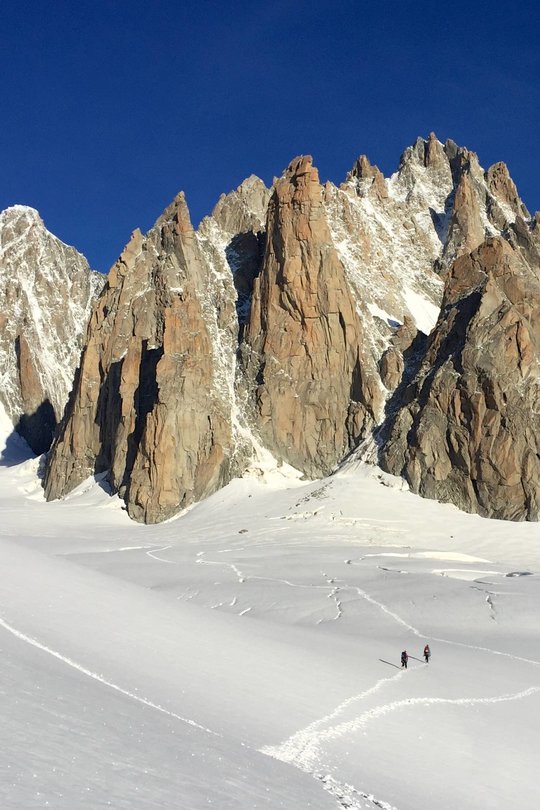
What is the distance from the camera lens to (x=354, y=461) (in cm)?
6769

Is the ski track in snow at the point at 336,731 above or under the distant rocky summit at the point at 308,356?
under

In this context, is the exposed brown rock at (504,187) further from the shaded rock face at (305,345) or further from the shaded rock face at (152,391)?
the shaded rock face at (152,391)

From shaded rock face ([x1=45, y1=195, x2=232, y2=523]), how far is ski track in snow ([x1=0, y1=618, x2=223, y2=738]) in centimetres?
5250

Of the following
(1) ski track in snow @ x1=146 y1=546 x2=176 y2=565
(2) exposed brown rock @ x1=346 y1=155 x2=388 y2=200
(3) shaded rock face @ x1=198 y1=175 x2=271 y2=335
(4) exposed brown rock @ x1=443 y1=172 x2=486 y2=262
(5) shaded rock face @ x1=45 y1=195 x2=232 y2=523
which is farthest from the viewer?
(2) exposed brown rock @ x1=346 y1=155 x2=388 y2=200

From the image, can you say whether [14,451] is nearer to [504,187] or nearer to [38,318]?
[38,318]

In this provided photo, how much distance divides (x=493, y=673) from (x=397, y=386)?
5641 centimetres

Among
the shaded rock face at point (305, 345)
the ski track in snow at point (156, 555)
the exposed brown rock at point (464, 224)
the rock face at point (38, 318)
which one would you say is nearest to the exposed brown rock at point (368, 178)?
the exposed brown rock at point (464, 224)

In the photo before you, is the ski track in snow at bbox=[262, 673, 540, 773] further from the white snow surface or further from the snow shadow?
the snow shadow

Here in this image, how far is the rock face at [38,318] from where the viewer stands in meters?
116

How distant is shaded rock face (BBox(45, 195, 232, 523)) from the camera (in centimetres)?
6831

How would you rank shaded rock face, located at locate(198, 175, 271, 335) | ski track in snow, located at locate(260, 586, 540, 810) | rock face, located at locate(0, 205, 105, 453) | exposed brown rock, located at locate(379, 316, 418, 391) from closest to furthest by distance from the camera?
1. ski track in snow, located at locate(260, 586, 540, 810)
2. exposed brown rock, located at locate(379, 316, 418, 391)
3. shaded rock face, located at locate(198, 175, 271, 335)
4. rock face, located at locate(0, 205, 105, 453)

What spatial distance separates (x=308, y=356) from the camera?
251ft

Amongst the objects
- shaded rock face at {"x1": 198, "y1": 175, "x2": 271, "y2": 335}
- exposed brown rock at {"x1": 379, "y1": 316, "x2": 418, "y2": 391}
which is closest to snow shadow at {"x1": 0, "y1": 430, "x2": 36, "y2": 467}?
shaded rock face at {"x1": 198, "y1": 175, "x2": 271, "y2": 335}

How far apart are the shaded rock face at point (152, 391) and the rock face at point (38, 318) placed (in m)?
31.7
